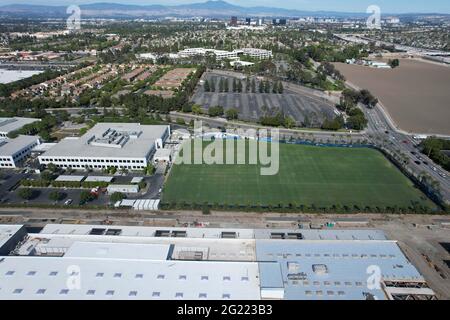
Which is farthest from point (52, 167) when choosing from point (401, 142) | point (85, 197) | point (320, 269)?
point (401, 142)

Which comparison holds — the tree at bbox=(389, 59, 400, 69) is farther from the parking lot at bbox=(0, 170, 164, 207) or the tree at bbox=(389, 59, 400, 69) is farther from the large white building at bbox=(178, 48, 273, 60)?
the parking lot at bbox=(0, 170, 164, 207)

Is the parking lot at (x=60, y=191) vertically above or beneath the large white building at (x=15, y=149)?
beneath

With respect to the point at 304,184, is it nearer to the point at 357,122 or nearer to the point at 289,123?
the point at 289,123

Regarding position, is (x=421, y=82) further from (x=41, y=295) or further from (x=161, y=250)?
(x=41, y=295)

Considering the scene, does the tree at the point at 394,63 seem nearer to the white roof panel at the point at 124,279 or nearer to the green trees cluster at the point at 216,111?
the green trees cluster at the point at 216,111

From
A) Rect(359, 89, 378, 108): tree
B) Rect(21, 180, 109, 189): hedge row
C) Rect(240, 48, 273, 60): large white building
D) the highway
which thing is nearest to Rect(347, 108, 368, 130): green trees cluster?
the highway

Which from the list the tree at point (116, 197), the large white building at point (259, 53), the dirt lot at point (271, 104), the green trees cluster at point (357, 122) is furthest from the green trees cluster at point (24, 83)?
the green trees cluster at point (357, 122)
